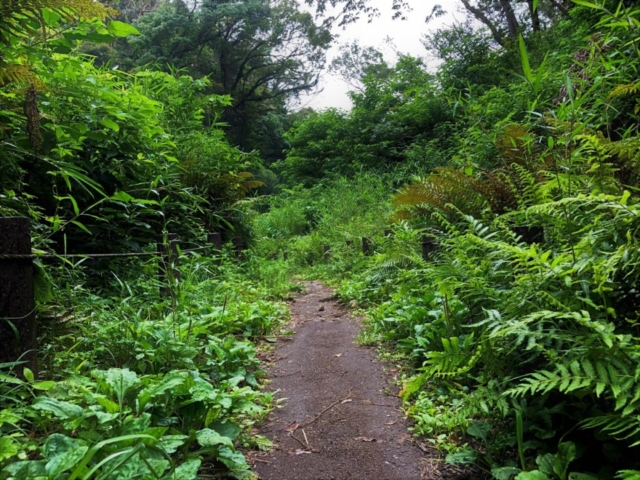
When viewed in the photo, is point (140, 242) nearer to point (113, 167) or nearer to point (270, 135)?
point (113, 167)

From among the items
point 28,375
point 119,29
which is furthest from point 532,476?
point 119,29

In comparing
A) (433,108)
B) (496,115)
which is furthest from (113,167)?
(433,108)

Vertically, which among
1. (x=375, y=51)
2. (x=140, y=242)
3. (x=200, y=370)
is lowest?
(x=200, y=370)

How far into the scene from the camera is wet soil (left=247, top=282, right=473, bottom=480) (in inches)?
61.1

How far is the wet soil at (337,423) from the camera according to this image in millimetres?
1551

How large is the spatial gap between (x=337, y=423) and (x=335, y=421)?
0.02 meters

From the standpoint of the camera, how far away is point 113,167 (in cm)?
327

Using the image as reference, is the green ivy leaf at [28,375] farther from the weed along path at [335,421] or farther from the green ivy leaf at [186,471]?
the weed along path at [335,421]

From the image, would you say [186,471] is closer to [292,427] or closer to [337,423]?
[292,427]

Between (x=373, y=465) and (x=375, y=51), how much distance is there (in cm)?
2310

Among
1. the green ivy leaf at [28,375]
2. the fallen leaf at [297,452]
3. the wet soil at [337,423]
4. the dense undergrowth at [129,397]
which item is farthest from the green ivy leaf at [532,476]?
the green ivy leaf at [28,375]

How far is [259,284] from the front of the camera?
→ 467 centimetres

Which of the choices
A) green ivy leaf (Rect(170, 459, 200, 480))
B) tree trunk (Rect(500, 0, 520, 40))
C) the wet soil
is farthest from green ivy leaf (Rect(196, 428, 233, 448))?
tree trunk (Rect(500, 0, 520, 40))

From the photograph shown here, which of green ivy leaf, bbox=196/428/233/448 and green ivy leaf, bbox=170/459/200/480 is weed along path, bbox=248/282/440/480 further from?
green ivy leaf, bbox=170/459/200/480
